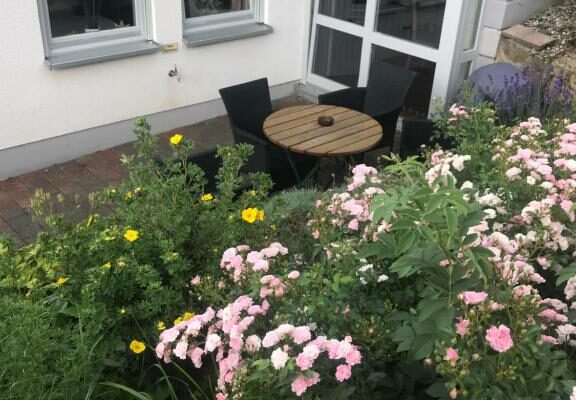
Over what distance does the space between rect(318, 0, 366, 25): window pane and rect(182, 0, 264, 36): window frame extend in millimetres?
744

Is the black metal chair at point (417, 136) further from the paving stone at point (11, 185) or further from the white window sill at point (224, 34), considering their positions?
the paving stone at point (11, 185)

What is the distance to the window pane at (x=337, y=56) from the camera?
6609 mm

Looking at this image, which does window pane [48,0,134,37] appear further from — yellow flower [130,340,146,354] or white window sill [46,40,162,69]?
yellow flower [130,340,146,354]

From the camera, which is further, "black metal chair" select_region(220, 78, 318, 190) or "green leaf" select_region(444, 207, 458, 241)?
"black metal chair" select_region(220, 78, 318, 190)

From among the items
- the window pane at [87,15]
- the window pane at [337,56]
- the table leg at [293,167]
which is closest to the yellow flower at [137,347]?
the table leg at [293,167]

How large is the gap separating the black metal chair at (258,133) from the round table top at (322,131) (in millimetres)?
135

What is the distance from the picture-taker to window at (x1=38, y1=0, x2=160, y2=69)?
5.16 m

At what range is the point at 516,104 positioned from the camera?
15.4 ft

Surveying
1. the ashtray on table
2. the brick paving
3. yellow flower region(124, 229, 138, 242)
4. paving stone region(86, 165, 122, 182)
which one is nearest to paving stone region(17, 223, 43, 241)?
the brick paving

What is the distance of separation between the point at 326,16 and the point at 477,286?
217 inches

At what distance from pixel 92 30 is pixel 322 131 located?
248 cm

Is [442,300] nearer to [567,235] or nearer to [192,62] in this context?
[567,235]

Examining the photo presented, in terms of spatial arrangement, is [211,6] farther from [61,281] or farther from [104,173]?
[61,281]

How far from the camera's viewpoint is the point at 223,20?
20.9 feet
